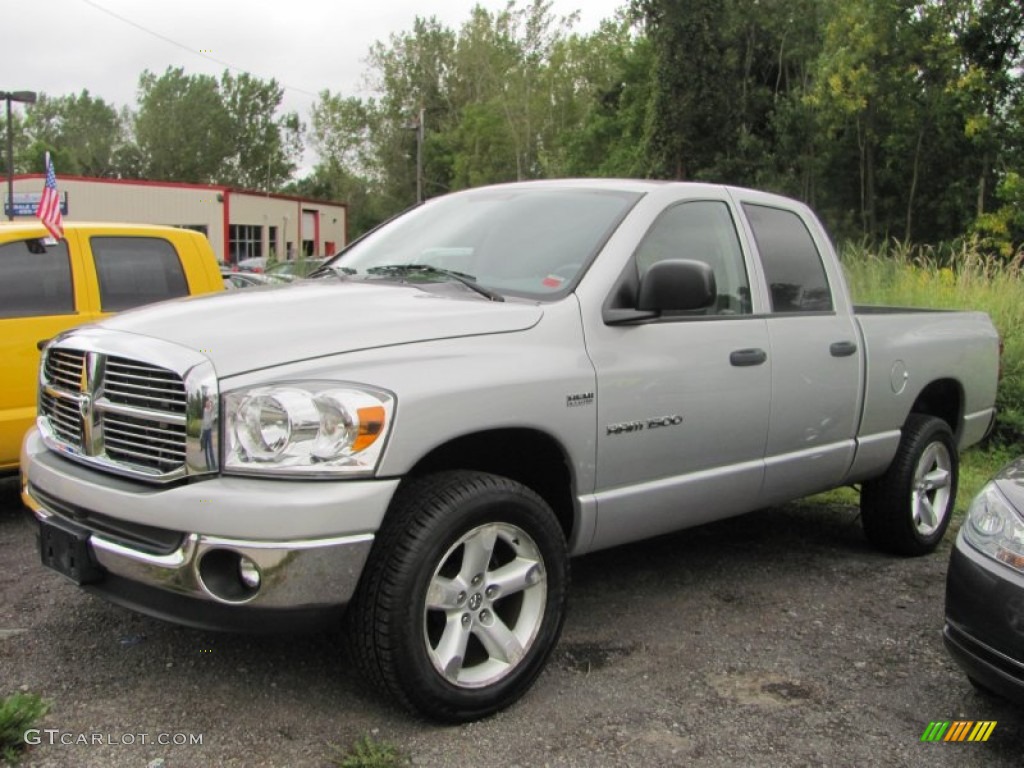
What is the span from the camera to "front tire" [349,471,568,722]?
2.95m

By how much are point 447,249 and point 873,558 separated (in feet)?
9.56

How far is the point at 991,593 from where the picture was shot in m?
3.00

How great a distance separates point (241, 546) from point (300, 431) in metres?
0.36

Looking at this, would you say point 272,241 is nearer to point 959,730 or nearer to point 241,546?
point 241,546

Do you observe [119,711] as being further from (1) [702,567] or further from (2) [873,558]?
(2) [873,558]

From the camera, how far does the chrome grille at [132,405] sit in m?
2.84

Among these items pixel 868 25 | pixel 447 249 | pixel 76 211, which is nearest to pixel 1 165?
pixel 76 211

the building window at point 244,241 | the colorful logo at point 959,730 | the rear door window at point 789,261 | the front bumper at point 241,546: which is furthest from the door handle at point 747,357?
the building window at point 244,241

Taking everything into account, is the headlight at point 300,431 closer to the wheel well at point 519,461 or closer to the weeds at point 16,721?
the wheel well at point 519,461

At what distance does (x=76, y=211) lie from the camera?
46.3 m

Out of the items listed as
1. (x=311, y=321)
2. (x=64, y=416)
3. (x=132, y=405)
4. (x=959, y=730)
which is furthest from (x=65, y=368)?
(x=959, y=730)

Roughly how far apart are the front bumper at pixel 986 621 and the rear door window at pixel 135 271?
15.8 feet

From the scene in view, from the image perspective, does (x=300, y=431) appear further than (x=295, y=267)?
No

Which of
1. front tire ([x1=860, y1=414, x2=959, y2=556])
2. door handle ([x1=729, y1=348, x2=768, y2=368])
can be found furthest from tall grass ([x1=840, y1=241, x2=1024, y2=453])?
door handle ([x1=729, y1=348, x2=768, y2=368])
